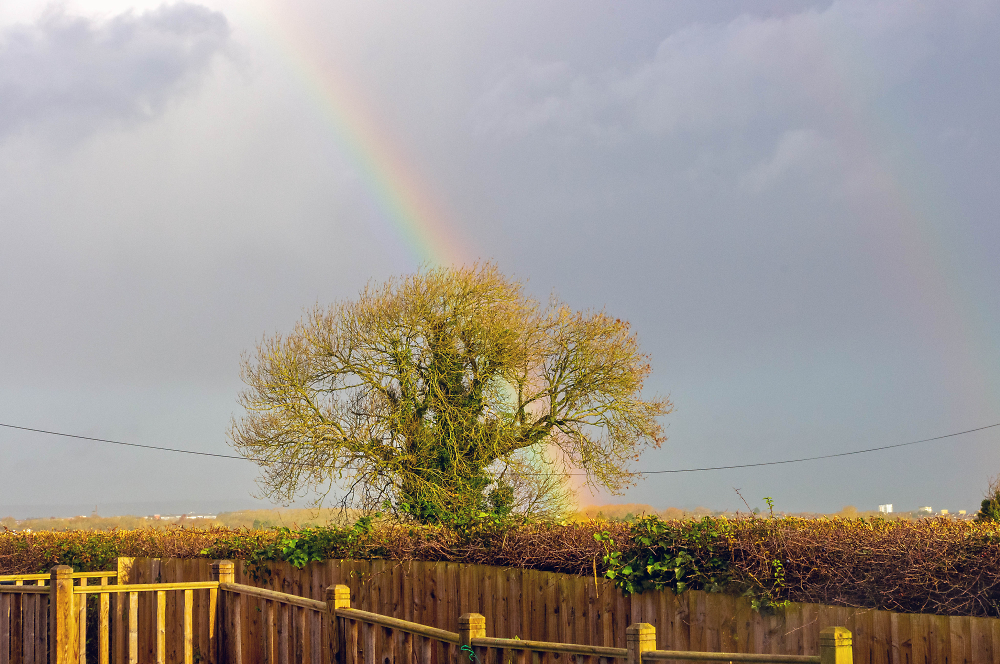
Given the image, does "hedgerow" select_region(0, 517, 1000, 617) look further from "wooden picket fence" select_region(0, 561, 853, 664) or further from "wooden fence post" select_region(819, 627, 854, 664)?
"wooden fence post" select_region(819, 627, 854, 664)

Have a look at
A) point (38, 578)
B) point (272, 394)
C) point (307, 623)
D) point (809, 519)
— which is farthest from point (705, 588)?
point (272, 394)

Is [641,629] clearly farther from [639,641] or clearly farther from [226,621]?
[226,621]

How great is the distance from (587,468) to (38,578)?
42.3 ft

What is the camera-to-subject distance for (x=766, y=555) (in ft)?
25.8

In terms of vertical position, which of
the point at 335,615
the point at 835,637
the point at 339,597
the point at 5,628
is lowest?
the point at 5,628

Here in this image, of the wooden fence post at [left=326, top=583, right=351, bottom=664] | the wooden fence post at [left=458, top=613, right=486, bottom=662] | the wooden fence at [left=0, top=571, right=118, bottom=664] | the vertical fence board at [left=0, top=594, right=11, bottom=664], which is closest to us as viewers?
the wooden fence post at [left=458, top=613, right=486, bottom=662]

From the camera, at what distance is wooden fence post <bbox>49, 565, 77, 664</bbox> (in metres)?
10.2

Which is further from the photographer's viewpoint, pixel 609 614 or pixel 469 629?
pixel 609 614

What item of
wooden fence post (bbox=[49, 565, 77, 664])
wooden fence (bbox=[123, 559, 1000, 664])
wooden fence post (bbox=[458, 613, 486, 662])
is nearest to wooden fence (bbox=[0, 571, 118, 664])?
wooden fence post (bbox=[49, 565, 77, 664])

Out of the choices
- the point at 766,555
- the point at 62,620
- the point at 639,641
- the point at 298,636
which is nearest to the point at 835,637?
the point at 639,641

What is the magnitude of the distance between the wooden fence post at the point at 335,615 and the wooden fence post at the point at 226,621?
105 inches

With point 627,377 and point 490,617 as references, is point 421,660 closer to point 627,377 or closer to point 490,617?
point 490,617

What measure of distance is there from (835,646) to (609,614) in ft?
15.2

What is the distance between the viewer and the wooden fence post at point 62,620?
10.2 metres
